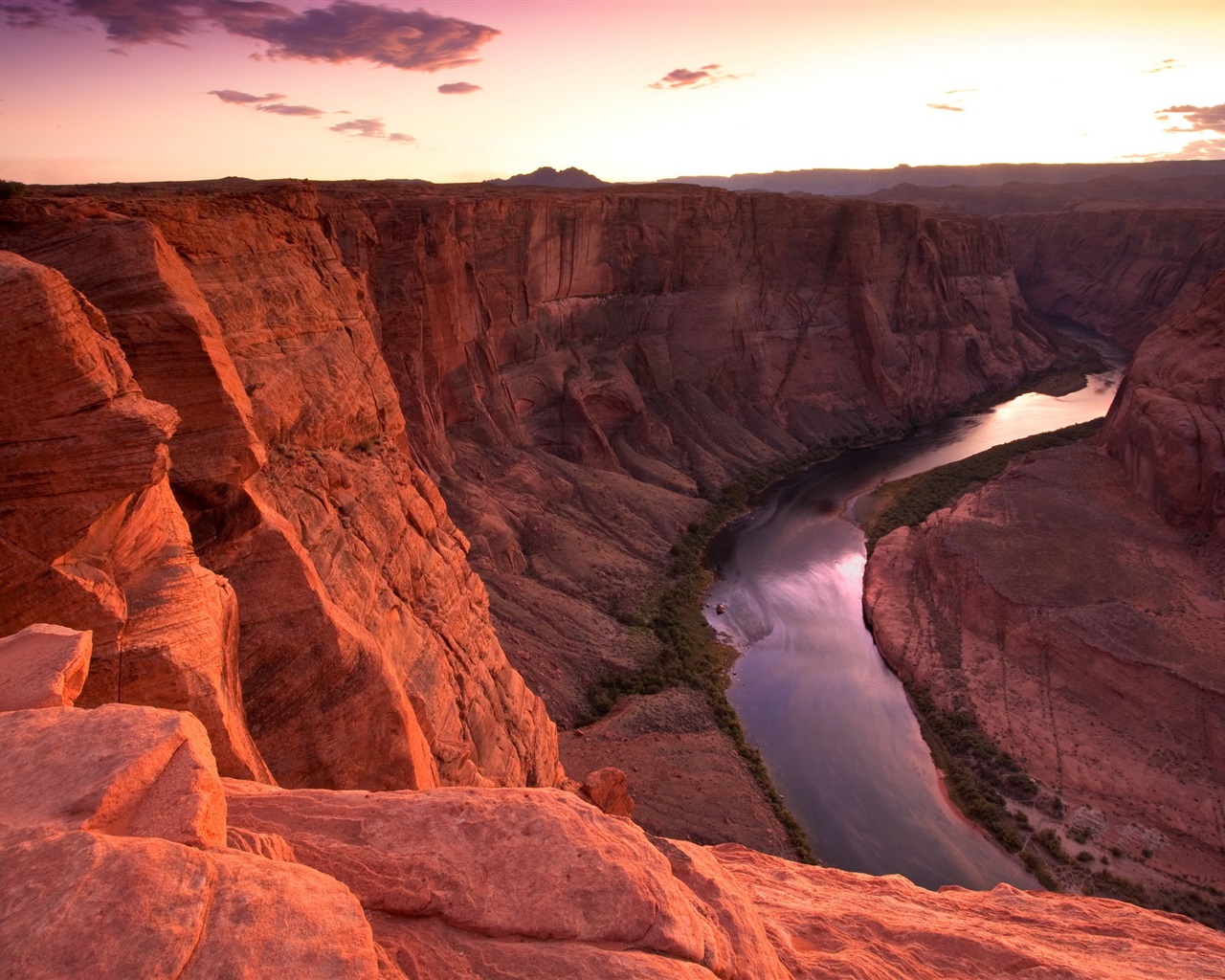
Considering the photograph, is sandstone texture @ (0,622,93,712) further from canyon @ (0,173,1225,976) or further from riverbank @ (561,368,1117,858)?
riverbank @ (561,368,1117,858)

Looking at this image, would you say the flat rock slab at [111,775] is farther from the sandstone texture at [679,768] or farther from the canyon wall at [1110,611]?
the canyon wall at [1110,611]

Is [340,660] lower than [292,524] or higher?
lower

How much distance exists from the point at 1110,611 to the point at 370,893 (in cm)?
2994

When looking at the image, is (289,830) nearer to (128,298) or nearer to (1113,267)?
(128,298)

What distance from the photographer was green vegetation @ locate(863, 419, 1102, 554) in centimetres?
4328

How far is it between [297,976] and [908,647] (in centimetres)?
2966

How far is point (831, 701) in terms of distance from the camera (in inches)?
1158

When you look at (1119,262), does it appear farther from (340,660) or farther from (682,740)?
(340,660)

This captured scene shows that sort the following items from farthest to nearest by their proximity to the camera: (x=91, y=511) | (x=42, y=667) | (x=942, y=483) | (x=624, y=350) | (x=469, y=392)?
(x=624, y=350)
(x=942, y=483)
(x=469, y=392)
(x=91, y=511)
(x=42, y=667)

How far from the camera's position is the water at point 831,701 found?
74.7 ft

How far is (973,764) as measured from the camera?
82.8 ft

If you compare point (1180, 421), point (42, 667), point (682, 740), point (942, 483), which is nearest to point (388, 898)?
point (42, 667)

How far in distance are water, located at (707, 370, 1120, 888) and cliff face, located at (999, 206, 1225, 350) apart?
2003 inches

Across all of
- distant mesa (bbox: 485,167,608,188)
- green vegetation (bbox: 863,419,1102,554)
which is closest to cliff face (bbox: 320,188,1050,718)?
green vegetation (bbox: 863,419,1102,554)
